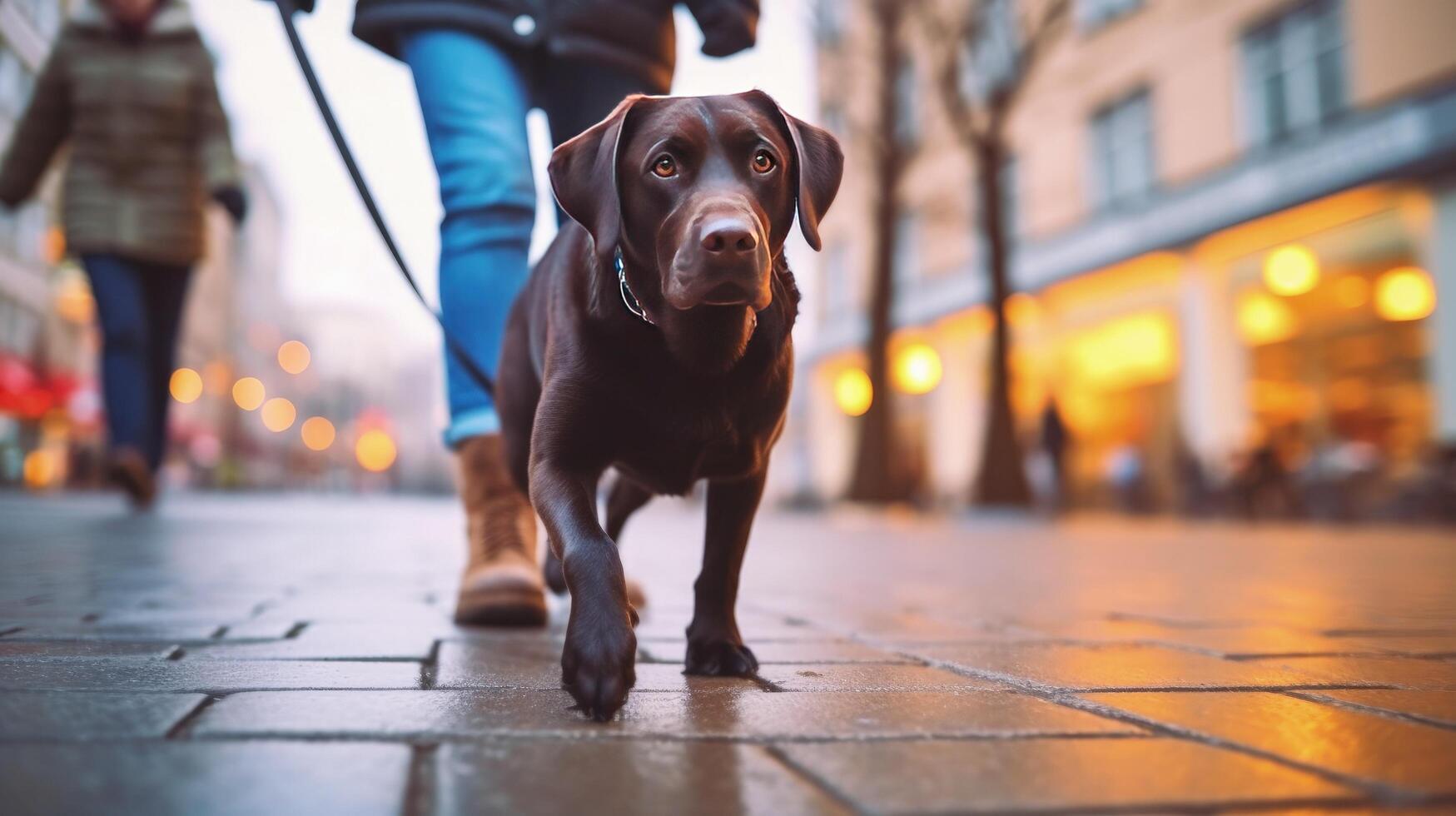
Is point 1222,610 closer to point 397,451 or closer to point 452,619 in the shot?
point 452,619

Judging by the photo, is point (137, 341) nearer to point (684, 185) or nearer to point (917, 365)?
point (684, 185)

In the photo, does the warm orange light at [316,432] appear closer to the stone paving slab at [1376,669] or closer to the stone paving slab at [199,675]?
the stone paving slab at [199,675]

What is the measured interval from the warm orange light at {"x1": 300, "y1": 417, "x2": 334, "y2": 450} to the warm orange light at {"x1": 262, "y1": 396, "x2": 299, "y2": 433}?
3.19 meters

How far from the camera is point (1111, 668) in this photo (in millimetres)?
2385

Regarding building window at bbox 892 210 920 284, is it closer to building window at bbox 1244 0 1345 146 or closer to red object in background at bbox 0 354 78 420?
building window at bbox 1244 0 1345 146

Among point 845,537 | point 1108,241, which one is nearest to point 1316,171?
point 1108,241

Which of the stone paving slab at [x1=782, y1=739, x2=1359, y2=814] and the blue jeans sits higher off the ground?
the blue jeans

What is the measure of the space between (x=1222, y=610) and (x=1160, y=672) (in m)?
1.69

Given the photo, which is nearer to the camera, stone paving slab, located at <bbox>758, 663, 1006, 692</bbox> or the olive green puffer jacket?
stone paving slab, located at <bbox>758, 663, 1006, 692</bbox>

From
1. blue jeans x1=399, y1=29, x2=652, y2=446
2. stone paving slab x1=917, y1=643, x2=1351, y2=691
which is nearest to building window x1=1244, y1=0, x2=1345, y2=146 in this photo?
blue jeans x1=399, y1=29, x2=652, y2=446

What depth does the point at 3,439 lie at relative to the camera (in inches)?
1004

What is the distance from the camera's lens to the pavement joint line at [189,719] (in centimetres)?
152

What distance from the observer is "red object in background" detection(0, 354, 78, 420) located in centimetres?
2305

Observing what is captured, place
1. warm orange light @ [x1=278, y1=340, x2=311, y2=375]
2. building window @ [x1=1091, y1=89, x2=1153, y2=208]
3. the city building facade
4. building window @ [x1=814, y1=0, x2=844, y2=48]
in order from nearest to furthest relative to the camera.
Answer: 1. the city building facade
2. building window @ [x1=814, y1=0, x2=844, y2=48]
3. building window @ [x1=1091, y1=89, x2=1153, y2=208]
4. warm orange light @ [x1=278, y1=340, x2=311, y2=375]
